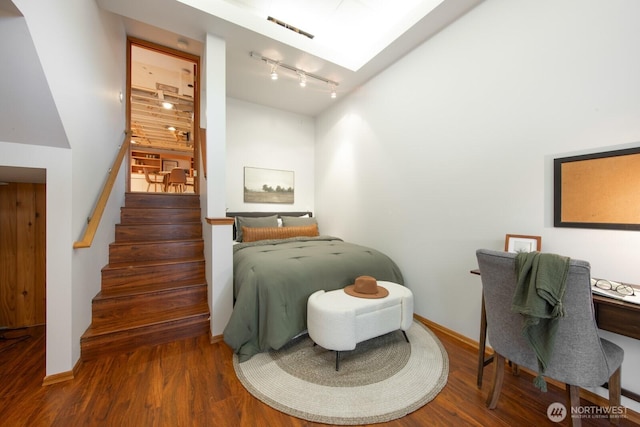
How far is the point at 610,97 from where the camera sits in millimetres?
1452

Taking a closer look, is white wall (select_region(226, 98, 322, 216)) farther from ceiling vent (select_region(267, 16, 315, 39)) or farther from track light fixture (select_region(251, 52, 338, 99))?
ceiling vent (select_region(267, 16, 315, 39))

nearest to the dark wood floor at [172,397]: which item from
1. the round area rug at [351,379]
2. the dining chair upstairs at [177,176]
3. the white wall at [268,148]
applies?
the round area rug at [351,379]

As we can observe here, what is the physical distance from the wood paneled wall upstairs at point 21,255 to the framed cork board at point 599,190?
14.3 feet

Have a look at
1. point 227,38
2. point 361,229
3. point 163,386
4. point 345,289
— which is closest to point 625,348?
point 345,289

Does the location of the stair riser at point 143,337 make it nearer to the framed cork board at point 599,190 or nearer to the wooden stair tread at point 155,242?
the wooden stair tread at point 155,242

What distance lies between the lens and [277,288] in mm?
2016

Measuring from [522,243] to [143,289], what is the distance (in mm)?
3325

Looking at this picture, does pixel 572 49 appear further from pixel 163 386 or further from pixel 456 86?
pixel 163 386

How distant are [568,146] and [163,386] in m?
3.17

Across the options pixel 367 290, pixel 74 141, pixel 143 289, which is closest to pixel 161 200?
pixel 143 289

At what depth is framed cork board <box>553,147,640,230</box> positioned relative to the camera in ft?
4.57

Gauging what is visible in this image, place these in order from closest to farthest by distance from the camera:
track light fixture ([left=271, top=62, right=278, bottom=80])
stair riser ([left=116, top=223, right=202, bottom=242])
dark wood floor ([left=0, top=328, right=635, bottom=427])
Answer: dark wood floor ([left=0, top=328, right=635, bottom=427])
stair riser ([left=116, top=223, right=202, bottom=242])
track light fixture ([left=271, top=62, right=278, bottom=80])

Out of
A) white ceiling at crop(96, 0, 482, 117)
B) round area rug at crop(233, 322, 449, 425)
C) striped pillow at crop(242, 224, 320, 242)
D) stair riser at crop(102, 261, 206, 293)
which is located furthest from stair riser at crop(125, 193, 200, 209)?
round area rug at crop(233, 322, 449, 425)

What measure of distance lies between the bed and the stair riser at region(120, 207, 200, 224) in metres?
1.29
